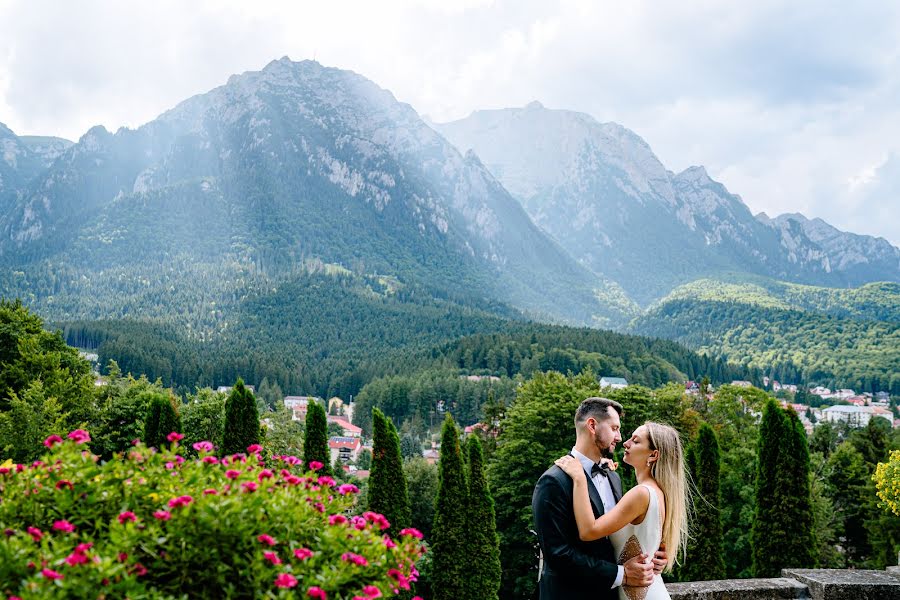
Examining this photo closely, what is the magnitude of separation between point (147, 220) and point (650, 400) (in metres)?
197

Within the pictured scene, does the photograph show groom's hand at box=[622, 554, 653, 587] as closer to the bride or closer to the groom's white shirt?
the bride

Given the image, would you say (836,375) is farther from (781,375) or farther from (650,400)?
(650,400)

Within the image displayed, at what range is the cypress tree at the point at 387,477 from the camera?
17547mm

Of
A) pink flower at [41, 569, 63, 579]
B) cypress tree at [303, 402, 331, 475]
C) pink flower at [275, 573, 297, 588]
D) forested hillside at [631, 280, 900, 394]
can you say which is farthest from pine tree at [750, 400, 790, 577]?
forested hillside at [631, 280, 900, 394]

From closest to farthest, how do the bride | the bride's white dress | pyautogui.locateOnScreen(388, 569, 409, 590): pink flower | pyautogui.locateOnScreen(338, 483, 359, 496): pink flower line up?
pyautogui.locateOnScreen(388, 569, 409, 590): pink flower
pyautogui.locateOnScreen(338, 483, 359, 496): pink flower
the bride
the bride's white dress

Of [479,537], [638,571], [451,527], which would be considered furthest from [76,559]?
[479,537]

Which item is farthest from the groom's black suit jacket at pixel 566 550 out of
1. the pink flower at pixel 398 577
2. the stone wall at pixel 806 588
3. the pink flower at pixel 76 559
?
the stone wall at pixel 806 588

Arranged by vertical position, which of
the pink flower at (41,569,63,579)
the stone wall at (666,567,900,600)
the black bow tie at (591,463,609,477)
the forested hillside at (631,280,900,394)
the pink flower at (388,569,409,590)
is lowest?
the stone wall at (666,567,900,600)

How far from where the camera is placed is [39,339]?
66.3 ft

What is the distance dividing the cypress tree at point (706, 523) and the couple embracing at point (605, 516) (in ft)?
45.2

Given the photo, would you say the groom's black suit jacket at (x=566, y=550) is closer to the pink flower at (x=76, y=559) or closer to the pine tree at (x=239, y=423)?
the pink flower at (x=76, y=559)

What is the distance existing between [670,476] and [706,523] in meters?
14.5

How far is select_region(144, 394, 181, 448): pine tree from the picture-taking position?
52.2ft

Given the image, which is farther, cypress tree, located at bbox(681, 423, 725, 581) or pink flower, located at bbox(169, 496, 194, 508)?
cypress tree, located at bbox(681, 423, 725, 581)
